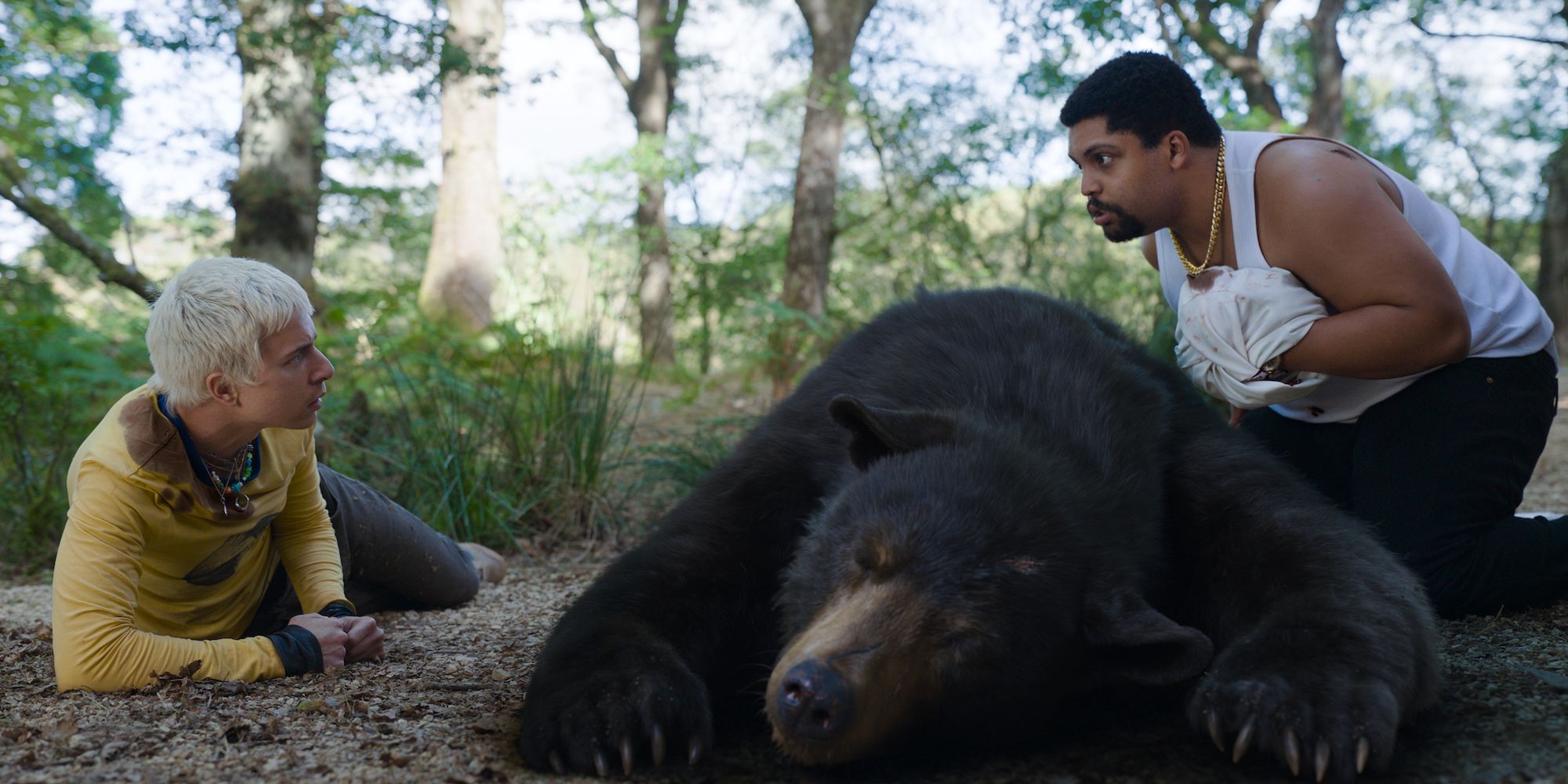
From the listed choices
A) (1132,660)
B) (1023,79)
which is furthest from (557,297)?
(1023,79)

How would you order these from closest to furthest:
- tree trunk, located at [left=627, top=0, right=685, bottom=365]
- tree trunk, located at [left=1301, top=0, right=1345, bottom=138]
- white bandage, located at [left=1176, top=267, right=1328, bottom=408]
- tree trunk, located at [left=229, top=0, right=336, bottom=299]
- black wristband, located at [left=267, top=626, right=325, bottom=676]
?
black wristband, located at [left=267, top=626, right=325, bottom=676] → white bandage, located at [left=1176, top=267, right=1328, bottom=408] → tree trunk, located at [left=229, top=0, right=336, bottom=299] → tree trunk, located at [left=1301, top=0, right=1345, bottom=138] → tree trunk, located at [left=627, top=0, right=685, bottom=365]

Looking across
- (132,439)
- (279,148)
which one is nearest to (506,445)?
(279,148)

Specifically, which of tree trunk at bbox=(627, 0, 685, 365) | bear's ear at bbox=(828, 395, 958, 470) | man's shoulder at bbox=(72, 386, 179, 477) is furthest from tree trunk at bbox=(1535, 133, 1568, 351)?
man's shoulder at bbox=(72, 386, 179, 477)

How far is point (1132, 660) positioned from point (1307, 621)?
1.41ft

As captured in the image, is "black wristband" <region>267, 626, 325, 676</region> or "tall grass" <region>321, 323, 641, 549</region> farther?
"tall grass" <region>321, 323, 641, 549</region>

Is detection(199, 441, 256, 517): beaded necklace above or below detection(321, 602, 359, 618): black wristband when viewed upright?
above

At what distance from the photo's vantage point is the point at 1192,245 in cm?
366

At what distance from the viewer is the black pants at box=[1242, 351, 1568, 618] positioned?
3.45m

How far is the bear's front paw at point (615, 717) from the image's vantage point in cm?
219

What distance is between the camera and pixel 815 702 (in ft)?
6.25

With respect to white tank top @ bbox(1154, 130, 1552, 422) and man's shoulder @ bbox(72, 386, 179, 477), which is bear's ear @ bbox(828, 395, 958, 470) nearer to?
white tank top @ bbox(1154, 130, 1552, 422)

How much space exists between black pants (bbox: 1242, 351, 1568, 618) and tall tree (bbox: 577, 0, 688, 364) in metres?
8.95

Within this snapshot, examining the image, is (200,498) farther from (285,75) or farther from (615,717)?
(285,75)

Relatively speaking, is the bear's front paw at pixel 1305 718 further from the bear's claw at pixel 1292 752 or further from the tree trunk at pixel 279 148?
the tree trunk at pixel 279 148
